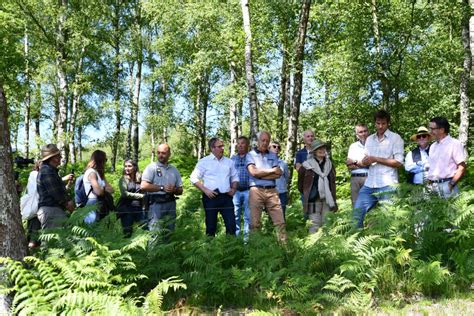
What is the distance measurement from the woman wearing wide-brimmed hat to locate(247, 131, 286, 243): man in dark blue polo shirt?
530 mm

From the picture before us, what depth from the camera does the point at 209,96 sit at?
31797mm

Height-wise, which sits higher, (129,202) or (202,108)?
(202,108)

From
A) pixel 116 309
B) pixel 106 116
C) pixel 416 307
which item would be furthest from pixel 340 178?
pixel 106 116

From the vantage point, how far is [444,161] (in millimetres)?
6090

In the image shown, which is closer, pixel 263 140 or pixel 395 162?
pixel 395 162

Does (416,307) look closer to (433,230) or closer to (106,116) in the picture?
(433,230)

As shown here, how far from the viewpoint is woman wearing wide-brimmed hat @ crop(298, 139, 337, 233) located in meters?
7.20

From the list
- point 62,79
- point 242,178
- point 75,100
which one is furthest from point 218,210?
point 75,100

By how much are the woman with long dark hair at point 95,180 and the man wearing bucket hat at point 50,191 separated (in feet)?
2.19

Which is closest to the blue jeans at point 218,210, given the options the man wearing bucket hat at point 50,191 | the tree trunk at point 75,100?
the man wearing bucket hat at point 50,191

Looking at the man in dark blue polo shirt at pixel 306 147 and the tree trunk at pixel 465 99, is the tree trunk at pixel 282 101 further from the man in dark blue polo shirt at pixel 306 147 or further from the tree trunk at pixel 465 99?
the man in dark blue polo shirt at pixel 306 147

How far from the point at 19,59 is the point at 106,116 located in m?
8.74

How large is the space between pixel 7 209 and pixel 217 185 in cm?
342

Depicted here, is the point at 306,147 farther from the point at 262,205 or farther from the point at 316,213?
the point at 262,205
